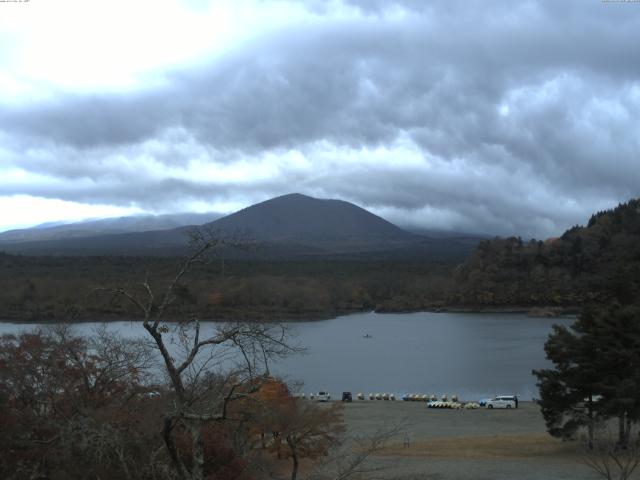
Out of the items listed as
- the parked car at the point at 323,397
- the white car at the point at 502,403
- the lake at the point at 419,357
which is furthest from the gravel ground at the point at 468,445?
the lake at the point at 419,357

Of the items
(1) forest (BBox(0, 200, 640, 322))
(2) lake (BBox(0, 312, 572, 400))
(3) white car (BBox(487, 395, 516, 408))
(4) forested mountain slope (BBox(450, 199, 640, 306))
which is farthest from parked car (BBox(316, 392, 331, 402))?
(4) forested mountain slope (BBox(450, 199, 640, 306))

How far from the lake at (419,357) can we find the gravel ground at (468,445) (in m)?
4.77

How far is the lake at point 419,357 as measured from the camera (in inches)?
1300

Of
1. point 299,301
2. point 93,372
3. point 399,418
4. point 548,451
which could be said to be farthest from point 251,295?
point 93,372

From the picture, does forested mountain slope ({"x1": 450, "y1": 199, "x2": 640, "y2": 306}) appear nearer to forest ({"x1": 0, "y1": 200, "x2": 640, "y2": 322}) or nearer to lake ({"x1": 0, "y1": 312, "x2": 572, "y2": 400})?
forest ({"x1": 0, "y1": 200, "x2": 640, "y2": 322})

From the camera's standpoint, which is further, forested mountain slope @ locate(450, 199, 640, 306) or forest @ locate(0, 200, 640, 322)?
forested mountain slope @ locate(450, 199, 640, 306)

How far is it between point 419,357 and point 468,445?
82.1ft

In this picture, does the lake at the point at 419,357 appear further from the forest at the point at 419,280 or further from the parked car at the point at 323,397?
the forest at the point at 419,280

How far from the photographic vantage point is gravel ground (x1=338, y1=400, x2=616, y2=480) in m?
13.4

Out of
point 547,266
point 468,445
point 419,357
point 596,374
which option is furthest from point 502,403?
point 547,266

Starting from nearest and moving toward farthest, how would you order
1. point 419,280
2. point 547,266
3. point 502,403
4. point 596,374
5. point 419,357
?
1. point 596,374
2. point 502,403
3. point 419,357
4. point 547,266
5. point 419,280

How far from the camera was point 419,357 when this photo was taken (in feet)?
141

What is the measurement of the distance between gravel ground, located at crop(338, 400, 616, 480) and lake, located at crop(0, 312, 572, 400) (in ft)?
15.7

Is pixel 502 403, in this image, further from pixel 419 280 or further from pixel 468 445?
pixel 419 280
